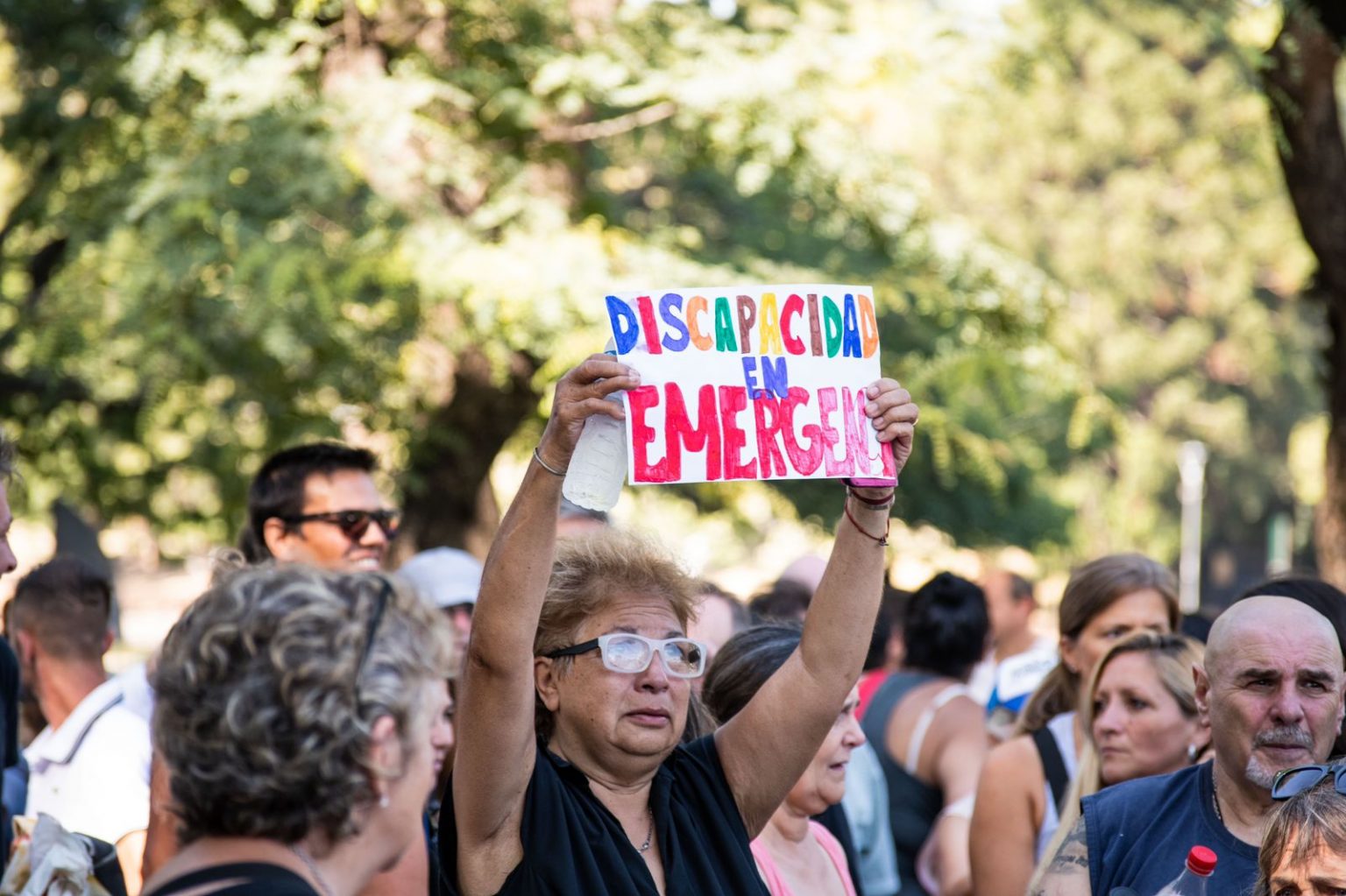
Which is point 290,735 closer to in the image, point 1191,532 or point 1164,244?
point 1191,532

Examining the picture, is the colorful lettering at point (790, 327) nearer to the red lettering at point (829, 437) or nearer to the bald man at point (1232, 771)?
the red lettering at point (829, 437)

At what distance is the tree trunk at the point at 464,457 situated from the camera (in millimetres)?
8578

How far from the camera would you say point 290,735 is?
78.1 inches

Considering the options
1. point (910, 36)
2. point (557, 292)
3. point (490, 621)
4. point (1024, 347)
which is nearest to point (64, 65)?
point (557, 292)

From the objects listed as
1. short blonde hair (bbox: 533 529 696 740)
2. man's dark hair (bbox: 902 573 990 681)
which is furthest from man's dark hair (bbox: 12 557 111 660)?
man's dark hair (bbox: 902 573 990 681)

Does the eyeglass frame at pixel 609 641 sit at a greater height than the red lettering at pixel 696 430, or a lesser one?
lesser

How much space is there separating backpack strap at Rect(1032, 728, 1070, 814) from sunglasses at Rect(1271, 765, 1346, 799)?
4.08 ft

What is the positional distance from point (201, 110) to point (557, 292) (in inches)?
75.9

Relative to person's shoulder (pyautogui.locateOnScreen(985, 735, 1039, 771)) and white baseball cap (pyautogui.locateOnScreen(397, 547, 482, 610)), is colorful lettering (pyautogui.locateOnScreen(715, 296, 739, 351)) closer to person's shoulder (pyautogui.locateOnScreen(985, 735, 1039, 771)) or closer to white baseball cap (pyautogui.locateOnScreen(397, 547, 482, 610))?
person's shoulder (pyautogui.locateOnScreen(985, 735, 1039, 771))

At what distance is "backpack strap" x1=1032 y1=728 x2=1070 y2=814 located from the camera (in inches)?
172

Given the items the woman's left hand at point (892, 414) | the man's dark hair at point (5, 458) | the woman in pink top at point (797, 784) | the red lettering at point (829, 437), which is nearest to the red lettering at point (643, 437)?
the red lettering at point (829, 437)

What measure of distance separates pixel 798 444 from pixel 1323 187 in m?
5.83

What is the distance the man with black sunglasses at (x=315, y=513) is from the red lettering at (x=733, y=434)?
1.95 metres

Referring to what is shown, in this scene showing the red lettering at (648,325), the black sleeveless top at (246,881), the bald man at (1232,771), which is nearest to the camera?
the black sleeveless top at (246,881)
